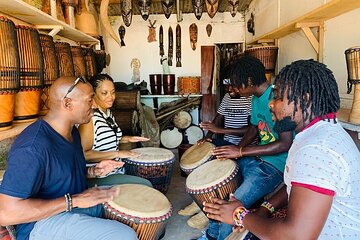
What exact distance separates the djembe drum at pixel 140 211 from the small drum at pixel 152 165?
2.58ft

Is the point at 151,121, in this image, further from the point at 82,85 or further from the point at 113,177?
the point at 82,85

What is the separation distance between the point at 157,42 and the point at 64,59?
13.2 feet

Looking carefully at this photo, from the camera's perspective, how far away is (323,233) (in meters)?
1.19

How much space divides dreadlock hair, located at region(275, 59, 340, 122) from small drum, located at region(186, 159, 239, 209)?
3.15ft

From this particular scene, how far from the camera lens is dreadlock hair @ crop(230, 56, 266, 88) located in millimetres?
2576

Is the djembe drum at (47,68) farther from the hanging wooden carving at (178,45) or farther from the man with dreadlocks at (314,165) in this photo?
the hanging wooden carving at (178,45)

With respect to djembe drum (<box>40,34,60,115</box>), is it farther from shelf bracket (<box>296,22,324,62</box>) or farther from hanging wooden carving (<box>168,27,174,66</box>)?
hanging wooden carving (<box>168,27,174,66</box>)

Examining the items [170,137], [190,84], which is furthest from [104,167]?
[190,84]

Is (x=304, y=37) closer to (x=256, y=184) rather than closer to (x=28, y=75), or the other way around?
(x=256, y=184)

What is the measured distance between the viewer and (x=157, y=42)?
20.7ft

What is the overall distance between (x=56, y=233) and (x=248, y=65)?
6.38 ft

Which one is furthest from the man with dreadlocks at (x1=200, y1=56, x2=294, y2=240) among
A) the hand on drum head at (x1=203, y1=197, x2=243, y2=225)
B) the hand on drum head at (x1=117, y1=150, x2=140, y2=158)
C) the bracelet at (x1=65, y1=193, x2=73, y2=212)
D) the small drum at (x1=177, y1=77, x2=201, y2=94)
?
the small drum at (x1=177, y1=77, x2=201, y2=94)

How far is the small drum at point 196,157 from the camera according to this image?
8.46 feet

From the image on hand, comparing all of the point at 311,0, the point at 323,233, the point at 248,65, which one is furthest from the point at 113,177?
the point at 311,0
